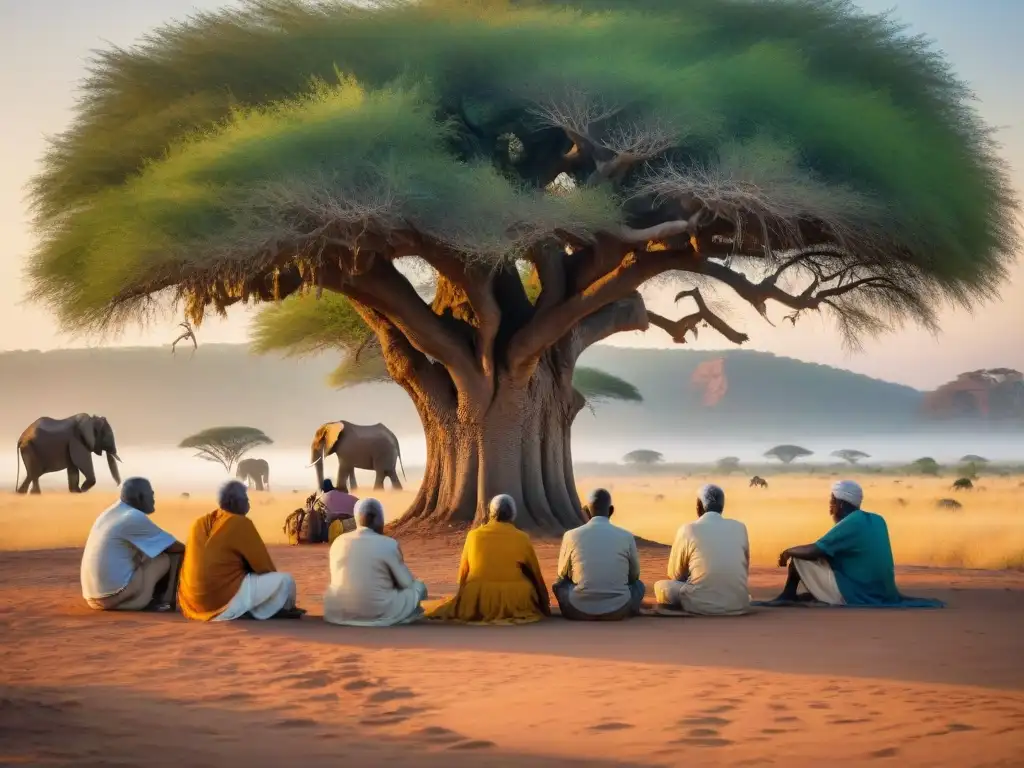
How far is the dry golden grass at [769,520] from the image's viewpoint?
22.0m

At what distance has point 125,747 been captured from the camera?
7289 mm

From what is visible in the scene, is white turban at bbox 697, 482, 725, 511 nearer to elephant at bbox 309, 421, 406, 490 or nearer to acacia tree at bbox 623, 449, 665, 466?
elephant at bbox 309, 421, 406, 490

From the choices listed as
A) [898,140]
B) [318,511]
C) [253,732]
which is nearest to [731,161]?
[898,140]

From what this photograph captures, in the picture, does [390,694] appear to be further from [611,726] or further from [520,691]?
[611,726]

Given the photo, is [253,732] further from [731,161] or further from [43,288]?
[43,288]

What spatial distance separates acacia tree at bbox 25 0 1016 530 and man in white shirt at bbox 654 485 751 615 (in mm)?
6589

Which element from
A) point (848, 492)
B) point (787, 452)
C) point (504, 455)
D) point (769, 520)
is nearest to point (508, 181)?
point (504, 455)

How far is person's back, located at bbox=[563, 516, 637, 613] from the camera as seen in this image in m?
12.0

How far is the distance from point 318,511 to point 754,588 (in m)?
8.05

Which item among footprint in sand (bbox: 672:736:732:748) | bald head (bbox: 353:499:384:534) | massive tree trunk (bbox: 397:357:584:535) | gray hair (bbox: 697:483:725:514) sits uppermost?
massive tree trunk (bbox: 397:357:584:535)

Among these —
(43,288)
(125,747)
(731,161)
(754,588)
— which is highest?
(731,161)

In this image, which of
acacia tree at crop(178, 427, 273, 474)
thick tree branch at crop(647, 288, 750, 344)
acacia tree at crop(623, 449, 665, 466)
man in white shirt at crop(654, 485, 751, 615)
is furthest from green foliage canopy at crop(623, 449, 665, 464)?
man in white shirt at crop(654, 485, 751, 615)

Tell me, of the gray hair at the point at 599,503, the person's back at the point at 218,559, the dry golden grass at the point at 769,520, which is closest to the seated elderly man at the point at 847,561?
the gray hair at the point at 599,503

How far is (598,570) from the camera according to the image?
39.5 feet
